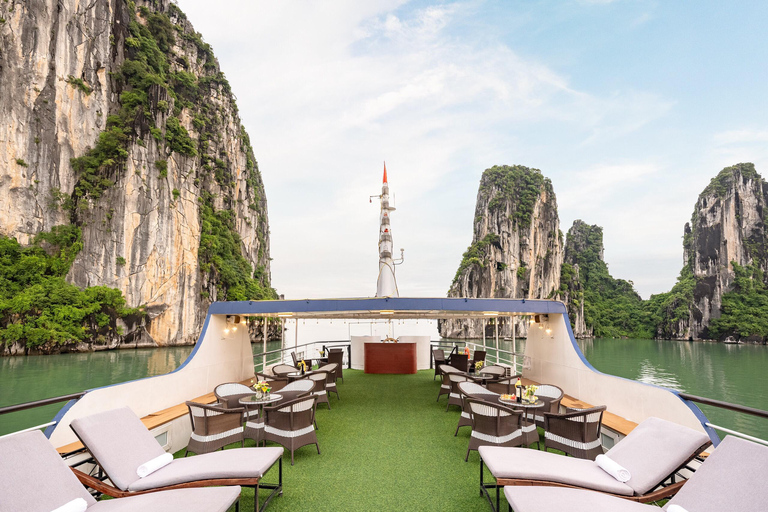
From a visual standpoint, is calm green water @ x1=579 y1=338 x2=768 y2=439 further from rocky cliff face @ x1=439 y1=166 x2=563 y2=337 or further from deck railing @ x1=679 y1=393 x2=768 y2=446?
rocky cliff face @ x1=439 y1=166 x2=563 y2=337

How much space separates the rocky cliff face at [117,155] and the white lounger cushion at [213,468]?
98.6ft

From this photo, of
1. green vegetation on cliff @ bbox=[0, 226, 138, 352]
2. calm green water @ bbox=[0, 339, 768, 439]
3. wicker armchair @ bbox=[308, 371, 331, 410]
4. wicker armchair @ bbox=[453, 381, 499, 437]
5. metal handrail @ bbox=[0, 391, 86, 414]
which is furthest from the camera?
green vegetation on cliff @ bbox=[0, 226, 138, 352]

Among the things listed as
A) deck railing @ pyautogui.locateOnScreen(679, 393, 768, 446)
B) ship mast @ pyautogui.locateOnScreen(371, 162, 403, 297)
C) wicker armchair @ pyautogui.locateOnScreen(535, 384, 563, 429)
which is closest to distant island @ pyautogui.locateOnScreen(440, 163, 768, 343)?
ship mast @ pyautogui.locateOnScreen(371, 162, 403, 297)

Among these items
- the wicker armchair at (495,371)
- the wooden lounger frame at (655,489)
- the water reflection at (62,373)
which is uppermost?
the wooden lounger frame at (655,489)

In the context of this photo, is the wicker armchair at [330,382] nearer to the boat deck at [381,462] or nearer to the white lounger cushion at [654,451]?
the boat deck at [381,462]

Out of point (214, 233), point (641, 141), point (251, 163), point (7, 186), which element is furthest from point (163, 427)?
point (641, 141)

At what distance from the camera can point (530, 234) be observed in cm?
5681

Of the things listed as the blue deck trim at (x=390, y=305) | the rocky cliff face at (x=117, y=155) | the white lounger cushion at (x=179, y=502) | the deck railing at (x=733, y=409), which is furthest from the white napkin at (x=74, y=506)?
the rocky cliff face at (x=117, y=155)

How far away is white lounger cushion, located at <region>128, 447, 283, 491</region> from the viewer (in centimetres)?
251

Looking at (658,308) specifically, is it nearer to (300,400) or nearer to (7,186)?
(300,400)

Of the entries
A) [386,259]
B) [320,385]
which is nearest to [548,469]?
[320,385]

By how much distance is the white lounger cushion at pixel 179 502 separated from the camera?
2.04m

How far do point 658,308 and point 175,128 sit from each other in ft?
235

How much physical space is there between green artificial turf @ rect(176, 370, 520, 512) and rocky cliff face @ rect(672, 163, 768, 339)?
205 feet
